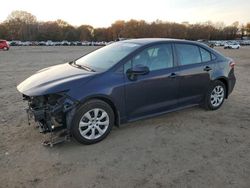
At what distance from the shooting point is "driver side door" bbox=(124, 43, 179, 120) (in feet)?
14.1

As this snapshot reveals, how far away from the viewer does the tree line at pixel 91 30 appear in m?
92.1

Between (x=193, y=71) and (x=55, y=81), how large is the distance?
2.82 metres

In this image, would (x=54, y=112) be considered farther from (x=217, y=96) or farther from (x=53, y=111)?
(x=217, y=96)

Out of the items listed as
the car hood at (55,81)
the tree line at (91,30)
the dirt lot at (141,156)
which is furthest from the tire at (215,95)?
the tree line at (91,30)

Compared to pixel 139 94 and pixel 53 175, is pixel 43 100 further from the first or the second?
pixel 139 94

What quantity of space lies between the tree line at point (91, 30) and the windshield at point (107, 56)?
8573 centimetres

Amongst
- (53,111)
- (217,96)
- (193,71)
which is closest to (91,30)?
(217,96)

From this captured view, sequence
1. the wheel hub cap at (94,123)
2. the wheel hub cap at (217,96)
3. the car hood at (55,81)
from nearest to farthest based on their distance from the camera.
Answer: the car hood at (55,81)
the wheel hub cap at (94,123)
the wheel hub cap at (217,96)

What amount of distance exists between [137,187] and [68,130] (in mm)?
1453

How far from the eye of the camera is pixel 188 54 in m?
5.12

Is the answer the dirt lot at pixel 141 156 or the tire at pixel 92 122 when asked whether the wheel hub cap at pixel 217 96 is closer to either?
the dirt lot at pixel 141 156

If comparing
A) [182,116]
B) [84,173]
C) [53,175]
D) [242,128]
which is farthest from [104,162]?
[242,128]

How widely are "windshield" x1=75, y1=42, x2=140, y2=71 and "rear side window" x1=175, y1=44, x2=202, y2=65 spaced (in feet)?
3.15

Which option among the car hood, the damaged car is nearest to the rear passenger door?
the damaged car
